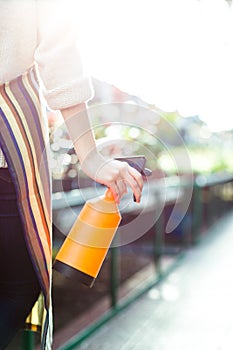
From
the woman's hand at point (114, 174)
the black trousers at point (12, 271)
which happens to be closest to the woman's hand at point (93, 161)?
the woman's hand at point (114, 174)

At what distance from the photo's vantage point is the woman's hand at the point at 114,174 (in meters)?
1.09

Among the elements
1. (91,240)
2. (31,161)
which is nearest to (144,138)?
(91,240)

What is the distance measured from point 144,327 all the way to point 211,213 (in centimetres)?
470

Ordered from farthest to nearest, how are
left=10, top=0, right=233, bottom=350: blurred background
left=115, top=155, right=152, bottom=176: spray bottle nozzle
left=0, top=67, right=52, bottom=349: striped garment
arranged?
left=10, top=0, right=233, bottom=350: blurred background
left=115, top=155, right=152, bottom=176: spray bottle nozzle
left=0, top=67, right=52, bottom=349: striped garment

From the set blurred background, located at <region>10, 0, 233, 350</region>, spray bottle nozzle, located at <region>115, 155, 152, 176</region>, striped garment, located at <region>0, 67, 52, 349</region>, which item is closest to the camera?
striped garment, located at <region>0, 67, 52, 349</region>

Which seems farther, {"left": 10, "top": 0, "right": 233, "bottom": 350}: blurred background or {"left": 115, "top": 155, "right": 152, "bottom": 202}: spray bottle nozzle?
{"left": 10, "top": 0, "right": 233, "bottom": 350}: blurred background

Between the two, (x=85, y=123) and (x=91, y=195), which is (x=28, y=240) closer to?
(x=85, y=123)

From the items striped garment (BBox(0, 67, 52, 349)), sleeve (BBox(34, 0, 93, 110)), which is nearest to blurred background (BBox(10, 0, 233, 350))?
sleeve (BBox(34, 0, 93, 110))

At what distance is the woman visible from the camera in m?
1.06

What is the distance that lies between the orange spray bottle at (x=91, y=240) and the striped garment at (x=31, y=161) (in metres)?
0.08

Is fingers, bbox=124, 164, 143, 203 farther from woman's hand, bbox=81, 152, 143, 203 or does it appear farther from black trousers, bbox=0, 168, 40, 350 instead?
black trousers, bbox=0, 168, 40, 350

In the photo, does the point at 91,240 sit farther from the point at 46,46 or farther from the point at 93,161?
the point at 46,46

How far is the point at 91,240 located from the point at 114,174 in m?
0.16

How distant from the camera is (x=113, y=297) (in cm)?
357
